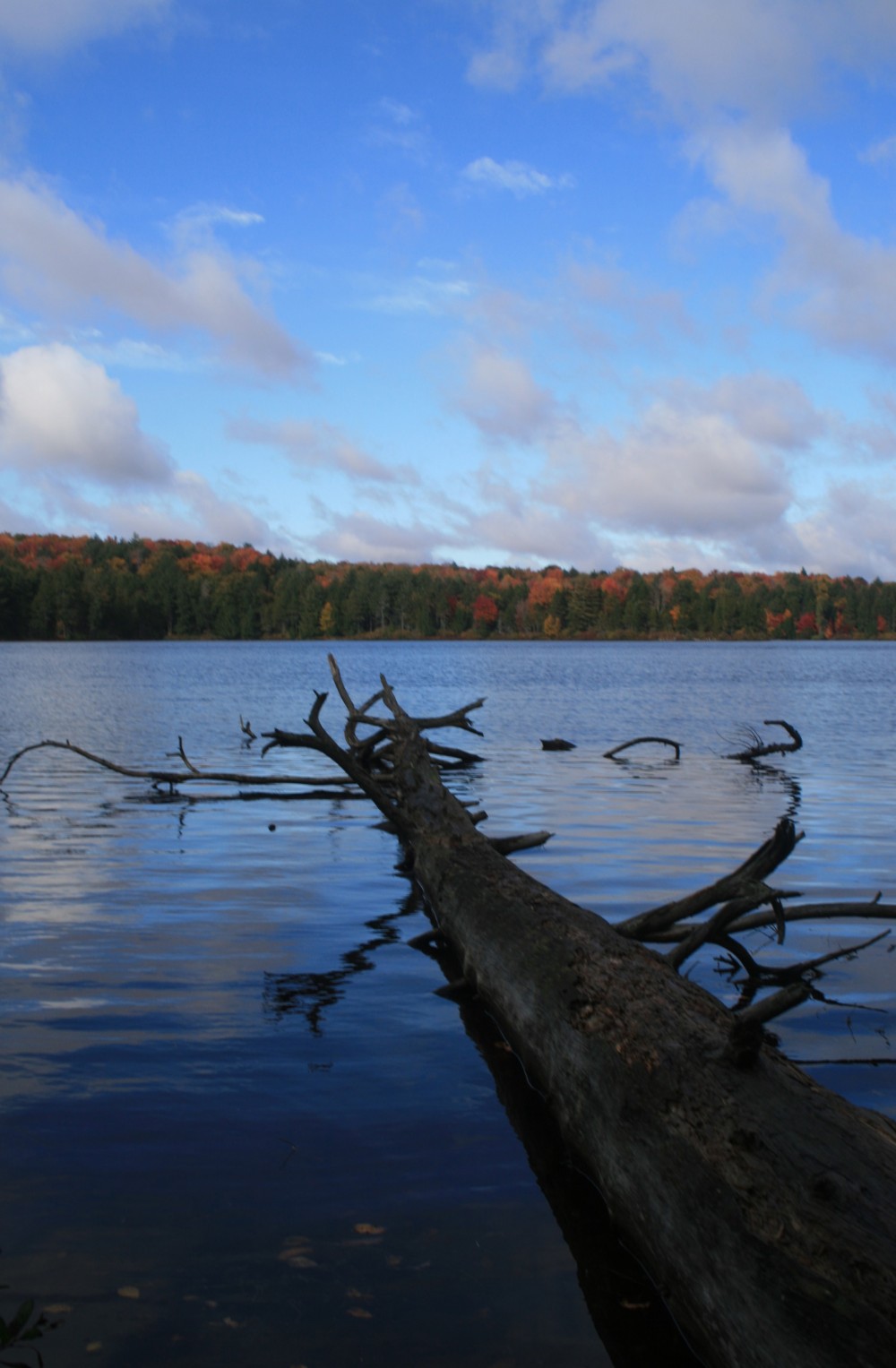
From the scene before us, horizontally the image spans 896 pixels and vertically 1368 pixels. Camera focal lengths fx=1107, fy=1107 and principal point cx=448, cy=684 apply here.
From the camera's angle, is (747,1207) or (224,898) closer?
(747,1207)

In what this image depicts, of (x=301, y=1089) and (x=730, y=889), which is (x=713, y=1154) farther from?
(x=301, y=1089)

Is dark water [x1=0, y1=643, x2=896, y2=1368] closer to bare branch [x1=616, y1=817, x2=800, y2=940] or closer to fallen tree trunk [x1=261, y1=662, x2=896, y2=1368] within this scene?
fallen tree trunk [x1=261, y1=662, x2=896, y2=1368]

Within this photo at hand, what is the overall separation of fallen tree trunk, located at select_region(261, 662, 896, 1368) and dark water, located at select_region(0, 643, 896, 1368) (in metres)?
0.34

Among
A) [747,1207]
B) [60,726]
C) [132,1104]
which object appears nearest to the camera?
[747,1207]

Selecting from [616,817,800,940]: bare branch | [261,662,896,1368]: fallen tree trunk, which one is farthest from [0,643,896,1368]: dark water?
[616,817,800,940]: bare branch

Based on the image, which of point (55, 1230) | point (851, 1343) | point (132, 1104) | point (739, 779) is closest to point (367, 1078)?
point (132, 1104)

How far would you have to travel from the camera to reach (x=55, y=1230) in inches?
175

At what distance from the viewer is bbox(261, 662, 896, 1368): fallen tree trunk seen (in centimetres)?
327

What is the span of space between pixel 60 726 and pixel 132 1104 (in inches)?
1068

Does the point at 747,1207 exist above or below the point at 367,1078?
above

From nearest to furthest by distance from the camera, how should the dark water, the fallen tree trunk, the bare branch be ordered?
the fallen tree trunk → the dark water → the bare branch

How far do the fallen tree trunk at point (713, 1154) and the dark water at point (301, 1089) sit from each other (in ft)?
1.11

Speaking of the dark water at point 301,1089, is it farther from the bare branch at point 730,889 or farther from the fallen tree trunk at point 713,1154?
the bare branch at point 730,889

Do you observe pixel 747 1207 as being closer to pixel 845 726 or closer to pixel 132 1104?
pixel 132 1104
